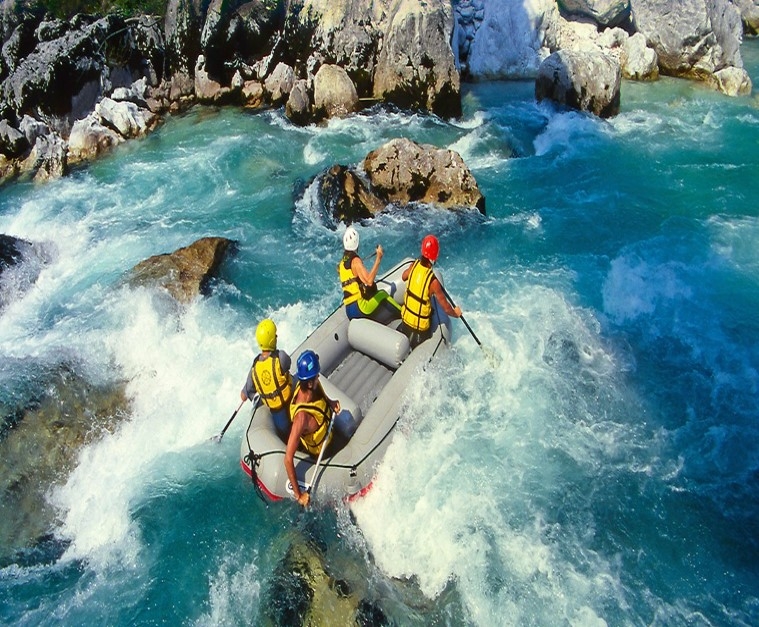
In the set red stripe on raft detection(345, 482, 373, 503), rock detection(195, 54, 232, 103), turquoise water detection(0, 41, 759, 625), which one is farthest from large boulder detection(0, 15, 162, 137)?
red stripe on raft detection(345, 482, 373, 503)

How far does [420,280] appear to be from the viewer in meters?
8.29

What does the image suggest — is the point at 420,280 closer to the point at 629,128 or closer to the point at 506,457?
the point at 506,457

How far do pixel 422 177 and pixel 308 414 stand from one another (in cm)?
842

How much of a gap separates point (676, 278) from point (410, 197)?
19.8ft

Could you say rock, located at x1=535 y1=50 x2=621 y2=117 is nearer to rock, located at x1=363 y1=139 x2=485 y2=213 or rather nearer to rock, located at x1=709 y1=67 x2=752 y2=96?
rock, located at x1=709 y1=67 x2=752 y2=96

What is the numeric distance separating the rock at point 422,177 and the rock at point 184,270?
4.13 meters

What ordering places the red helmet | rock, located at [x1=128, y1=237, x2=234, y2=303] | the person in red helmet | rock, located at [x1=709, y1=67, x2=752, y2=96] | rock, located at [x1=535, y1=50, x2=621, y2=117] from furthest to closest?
rock, located at [x1=709, y1=67, x2=752, y2=96] → rock, located at [x1=535, y1=50, x2=621, y2=117] → rock, located at [x1=128, y1=237, x2=234, y2=303] → the person in red helmet → the red helmet

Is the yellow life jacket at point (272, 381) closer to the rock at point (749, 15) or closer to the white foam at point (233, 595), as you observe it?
the white foam at point (233, 595)

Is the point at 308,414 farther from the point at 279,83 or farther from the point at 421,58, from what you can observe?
the point at 279,83

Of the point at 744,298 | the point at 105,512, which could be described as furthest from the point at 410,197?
the point at 105,512

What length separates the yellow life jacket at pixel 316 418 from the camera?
6441mm

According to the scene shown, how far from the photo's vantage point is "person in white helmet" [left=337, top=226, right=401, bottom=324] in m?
8.55

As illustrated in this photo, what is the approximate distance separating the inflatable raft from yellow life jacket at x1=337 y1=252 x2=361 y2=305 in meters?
0.35

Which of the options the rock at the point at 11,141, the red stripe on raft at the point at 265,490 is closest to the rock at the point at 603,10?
the rock at the point at 11,141
